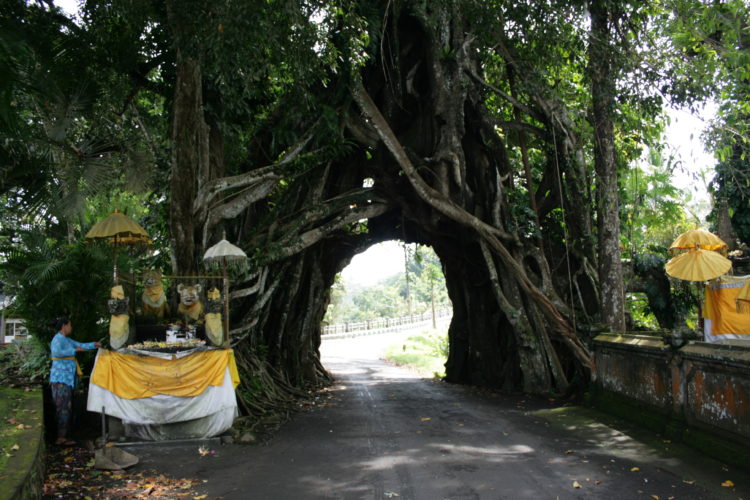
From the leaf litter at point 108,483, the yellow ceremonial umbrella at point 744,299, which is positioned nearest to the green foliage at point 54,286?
the leaf litter at point 108,483

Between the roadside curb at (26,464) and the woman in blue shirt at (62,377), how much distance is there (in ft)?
1.15

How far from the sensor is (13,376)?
796 centimetres

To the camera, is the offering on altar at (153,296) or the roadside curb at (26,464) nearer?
the roadside curb at (26,464)

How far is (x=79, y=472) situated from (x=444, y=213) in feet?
24.2

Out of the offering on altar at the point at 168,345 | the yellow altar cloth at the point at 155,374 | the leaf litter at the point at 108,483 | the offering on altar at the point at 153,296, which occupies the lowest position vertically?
the leaf litter at the point at 108,483

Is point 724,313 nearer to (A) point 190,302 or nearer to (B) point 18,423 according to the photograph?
→ (A) point 190,302

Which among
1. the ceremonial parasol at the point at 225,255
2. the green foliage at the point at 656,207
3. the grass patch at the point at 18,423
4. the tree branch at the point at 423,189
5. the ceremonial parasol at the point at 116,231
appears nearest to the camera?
the grass patch at the point at 18,423

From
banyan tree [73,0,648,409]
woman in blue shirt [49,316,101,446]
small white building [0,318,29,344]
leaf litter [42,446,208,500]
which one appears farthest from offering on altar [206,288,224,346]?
small white building [0,318,29,344]

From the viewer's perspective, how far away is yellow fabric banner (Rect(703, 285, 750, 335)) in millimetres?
7934

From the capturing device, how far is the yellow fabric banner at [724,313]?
7.93 meters

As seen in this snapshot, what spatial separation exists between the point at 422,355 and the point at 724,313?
1906 cm

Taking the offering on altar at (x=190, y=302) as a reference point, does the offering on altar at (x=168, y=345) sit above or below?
below

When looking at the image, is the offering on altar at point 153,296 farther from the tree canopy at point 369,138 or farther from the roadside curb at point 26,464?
the roadside curb at point 26,464

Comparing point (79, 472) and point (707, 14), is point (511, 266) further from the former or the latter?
point (79, 472)
